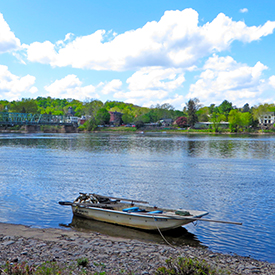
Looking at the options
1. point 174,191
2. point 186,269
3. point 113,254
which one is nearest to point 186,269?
point 186,269

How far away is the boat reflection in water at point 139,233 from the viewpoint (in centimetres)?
1560

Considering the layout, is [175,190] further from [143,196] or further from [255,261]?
[255,261]

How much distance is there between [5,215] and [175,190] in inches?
579

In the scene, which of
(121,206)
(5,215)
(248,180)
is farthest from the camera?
(248,180)

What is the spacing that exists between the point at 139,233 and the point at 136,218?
0.85m

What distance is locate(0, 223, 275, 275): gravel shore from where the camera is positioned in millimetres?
11391

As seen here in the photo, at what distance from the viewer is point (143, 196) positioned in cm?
2534

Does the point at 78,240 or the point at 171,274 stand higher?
the point at 171,274

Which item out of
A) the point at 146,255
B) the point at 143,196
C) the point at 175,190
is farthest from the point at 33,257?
the point at 175,190

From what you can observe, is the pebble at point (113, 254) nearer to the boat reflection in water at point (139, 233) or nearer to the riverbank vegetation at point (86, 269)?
the riverbank vegetation at point (86, 269)

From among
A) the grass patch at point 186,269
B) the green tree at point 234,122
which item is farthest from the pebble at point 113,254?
the green tree at point 234,122

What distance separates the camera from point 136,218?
16.5m

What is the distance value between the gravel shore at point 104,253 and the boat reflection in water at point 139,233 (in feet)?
2.76

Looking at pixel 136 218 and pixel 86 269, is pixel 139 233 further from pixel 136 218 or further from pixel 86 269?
pixel 86 269
